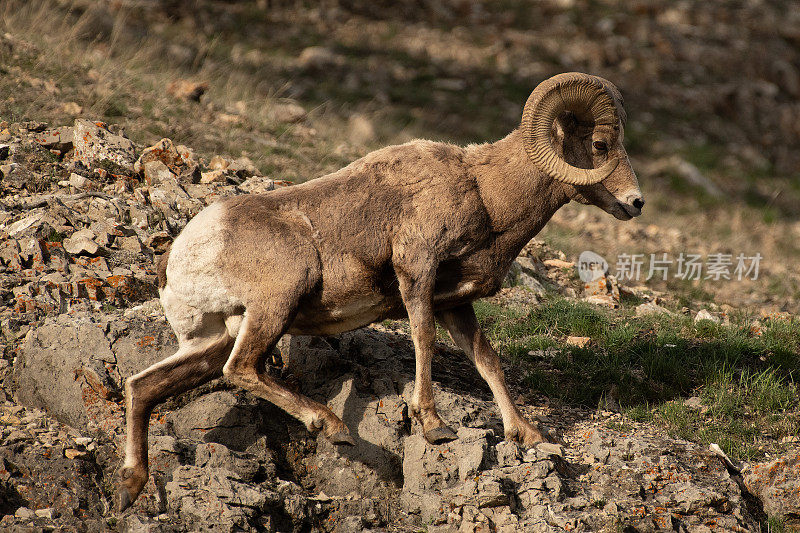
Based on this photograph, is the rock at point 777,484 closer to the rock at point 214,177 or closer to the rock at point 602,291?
the rock at point 602,291

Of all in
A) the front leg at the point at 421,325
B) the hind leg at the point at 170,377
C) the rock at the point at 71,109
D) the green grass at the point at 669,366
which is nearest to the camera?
the hind leg at the point at 170,377

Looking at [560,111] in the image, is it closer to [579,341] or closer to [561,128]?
[561,128]

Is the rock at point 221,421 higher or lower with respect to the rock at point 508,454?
lower

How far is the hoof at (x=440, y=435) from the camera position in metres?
5.51

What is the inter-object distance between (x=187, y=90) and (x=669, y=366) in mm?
7957

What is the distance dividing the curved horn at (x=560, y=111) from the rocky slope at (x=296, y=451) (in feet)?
5.73

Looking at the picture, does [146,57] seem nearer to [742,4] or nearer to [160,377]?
[160,377]

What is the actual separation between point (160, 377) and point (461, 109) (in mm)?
14235

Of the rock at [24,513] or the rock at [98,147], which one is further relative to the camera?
the rock at [98,147]

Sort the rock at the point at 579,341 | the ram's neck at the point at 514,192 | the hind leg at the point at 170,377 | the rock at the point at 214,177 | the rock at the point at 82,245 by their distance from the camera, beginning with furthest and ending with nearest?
the rock at the point at 214,177, the rock at the point at 579,341, the rock at the point at 82,245, the ram's neck at the point at 514,192, the hind leg at the point at 170,377

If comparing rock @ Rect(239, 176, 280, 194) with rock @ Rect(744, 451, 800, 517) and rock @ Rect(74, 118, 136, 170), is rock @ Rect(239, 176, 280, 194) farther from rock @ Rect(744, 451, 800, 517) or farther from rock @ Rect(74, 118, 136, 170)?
rock @ Rect(744, 451, 800, 517)

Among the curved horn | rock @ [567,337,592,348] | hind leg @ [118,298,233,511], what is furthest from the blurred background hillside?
the curved horn

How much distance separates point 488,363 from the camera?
20.1 feet

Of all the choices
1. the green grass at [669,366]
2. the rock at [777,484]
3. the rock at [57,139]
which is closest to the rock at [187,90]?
the rock at [57,139]
